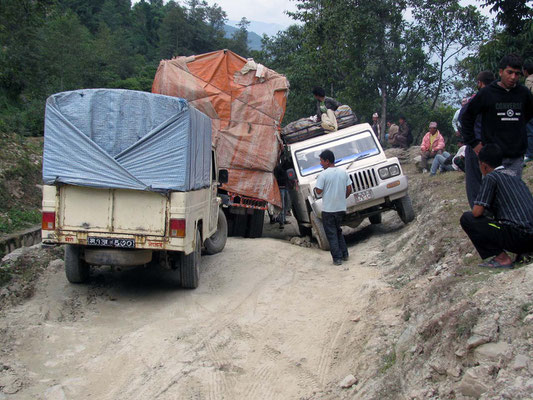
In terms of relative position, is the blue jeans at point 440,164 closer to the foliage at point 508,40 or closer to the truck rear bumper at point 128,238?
the foliage at point 508,40

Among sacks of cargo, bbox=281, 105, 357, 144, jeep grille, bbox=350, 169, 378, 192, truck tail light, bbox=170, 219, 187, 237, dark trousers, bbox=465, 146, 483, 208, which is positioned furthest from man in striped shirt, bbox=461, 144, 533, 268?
sacks of cargo, bbox=281, 105, 357, 144

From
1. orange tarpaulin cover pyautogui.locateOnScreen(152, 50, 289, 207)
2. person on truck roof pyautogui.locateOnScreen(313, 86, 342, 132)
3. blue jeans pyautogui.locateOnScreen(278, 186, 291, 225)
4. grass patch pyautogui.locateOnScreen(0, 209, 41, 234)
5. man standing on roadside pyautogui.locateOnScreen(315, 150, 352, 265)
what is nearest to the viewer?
man standing on roadside pyautogui.locateOnScreen(315, 150, 352, 265)

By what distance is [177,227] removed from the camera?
21.6ft

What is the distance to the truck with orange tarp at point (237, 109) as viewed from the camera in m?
11.6

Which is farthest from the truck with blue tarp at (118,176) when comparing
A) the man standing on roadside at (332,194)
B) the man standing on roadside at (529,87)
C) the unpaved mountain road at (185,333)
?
the man standing on roadside at (529,87)

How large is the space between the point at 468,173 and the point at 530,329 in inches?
116

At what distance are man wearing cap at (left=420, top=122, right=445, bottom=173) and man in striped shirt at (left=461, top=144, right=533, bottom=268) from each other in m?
10.2

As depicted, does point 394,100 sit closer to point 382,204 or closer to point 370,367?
point 382,204

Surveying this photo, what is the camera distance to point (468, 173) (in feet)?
20.0

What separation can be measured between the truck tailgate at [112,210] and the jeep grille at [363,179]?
468 centimetres

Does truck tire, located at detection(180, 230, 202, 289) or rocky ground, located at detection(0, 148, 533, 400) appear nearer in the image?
rocky ground, located at detection(0, 148, 533, 400)

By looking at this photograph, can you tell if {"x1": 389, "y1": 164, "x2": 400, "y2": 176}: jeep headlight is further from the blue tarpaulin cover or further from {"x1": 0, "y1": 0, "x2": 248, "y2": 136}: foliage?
{"x1": 0, "y1": 0, "x2": 248, "y2": 136}: foliage

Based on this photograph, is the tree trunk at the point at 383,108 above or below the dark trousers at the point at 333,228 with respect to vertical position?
above

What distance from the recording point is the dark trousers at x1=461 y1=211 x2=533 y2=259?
484 cm
